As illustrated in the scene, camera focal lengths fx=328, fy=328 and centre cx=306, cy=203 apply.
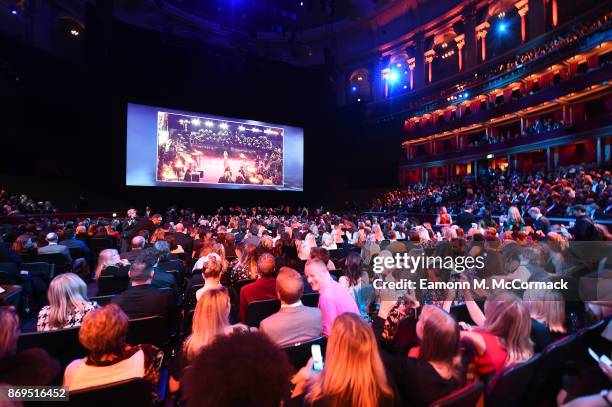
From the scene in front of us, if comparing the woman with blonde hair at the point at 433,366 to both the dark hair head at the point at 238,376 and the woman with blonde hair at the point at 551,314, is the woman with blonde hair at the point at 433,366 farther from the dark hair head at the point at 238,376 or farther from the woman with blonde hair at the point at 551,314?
the woman with blonde hair at the point at 551,314

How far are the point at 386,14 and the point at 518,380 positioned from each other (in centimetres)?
2808

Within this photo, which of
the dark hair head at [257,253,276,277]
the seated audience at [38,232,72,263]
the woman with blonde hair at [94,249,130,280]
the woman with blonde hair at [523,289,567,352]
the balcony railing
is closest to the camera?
the woman with blonde hair at [523,289,567,352]

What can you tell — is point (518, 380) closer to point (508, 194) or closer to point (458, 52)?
point (508, 194)

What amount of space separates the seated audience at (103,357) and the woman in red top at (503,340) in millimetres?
1861

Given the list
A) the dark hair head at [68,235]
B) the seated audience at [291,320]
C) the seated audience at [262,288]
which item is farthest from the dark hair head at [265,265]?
the dark hair head at [68,235]

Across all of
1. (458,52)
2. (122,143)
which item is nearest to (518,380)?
(122,143)

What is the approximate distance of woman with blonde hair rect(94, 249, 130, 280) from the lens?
4238 millimetres

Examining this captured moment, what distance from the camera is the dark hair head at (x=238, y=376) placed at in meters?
1.09

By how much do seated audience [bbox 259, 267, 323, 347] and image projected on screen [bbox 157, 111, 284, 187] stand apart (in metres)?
14.8

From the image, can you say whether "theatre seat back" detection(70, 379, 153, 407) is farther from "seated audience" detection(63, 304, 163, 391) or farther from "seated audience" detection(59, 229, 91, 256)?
"seated audience" detection(59, 229, 91, 256)

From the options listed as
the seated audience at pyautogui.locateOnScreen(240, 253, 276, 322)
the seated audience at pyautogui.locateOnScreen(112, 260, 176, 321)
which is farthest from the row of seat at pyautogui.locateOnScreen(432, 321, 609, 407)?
the seated audience at pyautogui.locateOnScreen(112, 260, 176, 321)

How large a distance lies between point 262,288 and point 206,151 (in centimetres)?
1448

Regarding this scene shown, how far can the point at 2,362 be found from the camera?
1448 mm

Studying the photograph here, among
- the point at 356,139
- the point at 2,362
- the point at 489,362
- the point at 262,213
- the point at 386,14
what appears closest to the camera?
the point at 2,362
